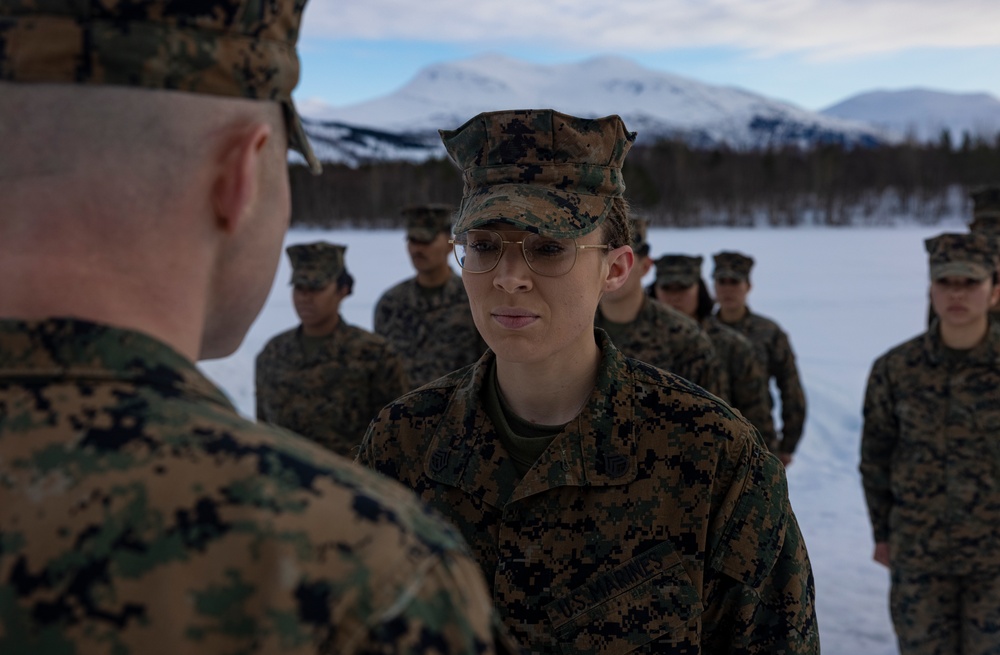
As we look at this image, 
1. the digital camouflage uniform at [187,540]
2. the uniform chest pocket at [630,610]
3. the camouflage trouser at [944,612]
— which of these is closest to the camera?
the digital camouflage uniform at [187,540]

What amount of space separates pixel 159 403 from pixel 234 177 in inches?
9.5

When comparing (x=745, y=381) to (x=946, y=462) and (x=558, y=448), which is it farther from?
(x=558, y=448)

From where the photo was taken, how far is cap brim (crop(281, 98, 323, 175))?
1.01 m

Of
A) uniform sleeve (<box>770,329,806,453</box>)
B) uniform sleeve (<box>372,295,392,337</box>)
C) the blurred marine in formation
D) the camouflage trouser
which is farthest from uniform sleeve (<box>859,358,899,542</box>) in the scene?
the blurred marine in formation

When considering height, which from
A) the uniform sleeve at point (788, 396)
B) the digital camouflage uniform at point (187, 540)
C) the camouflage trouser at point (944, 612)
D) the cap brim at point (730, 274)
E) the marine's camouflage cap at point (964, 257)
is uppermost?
the marine's camouflage cap at point (964, 257)

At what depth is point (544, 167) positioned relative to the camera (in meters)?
1.97

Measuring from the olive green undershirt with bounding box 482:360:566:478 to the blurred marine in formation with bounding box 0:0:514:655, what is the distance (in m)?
1.05

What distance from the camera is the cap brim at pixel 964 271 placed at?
12.9ft

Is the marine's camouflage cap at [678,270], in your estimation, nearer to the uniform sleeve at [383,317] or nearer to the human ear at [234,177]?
the uniform sleeve at [383,317]

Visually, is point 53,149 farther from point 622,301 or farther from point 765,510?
point 622,301

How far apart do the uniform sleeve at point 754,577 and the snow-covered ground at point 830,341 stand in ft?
10.3

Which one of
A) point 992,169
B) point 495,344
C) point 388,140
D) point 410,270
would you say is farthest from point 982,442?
point 388,140

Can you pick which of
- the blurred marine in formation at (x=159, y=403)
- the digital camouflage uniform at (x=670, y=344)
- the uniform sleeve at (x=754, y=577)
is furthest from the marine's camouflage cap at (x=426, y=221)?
the blurred marine in formation at (x=159, y=403)

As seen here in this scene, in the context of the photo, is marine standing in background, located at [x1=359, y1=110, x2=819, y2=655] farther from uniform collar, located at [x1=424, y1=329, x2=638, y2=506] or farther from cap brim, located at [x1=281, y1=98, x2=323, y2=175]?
cap brim, located at [x1=281, y1=98, x2=323, y2=175]
